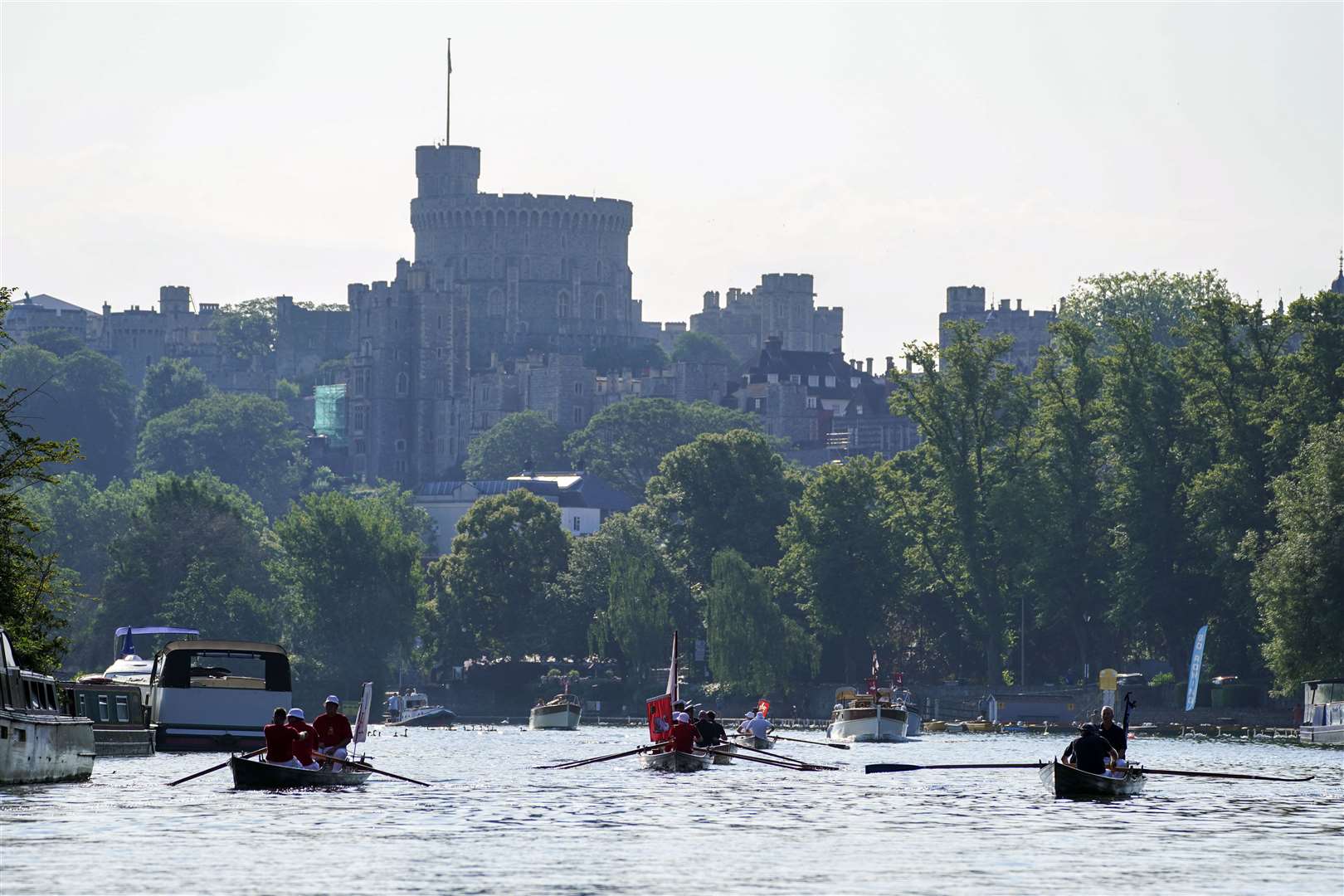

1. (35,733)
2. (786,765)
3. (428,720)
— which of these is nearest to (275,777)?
(35,733)

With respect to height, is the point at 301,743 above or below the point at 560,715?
above

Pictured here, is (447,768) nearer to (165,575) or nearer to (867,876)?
(867,876)

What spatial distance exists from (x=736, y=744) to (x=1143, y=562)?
55240mm

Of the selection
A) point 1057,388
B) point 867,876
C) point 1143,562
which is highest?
point 1057,388

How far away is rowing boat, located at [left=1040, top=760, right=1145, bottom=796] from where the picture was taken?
6372 cm

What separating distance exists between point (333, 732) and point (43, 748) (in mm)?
7145

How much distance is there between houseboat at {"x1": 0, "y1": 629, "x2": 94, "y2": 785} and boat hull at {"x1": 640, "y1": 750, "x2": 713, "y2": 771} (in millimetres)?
16564

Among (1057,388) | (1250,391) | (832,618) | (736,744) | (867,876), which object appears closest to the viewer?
(867,876)

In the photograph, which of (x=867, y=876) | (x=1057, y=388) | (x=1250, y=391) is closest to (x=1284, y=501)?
(x=1250, y=391)

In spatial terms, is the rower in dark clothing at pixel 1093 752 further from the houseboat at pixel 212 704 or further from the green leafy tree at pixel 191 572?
the green leafy tree at pixel 191 572

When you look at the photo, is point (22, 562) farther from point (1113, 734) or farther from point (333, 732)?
point (1113, 734)

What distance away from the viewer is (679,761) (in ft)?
255

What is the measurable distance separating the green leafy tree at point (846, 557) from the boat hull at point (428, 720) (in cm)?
2070

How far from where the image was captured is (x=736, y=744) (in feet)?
278
